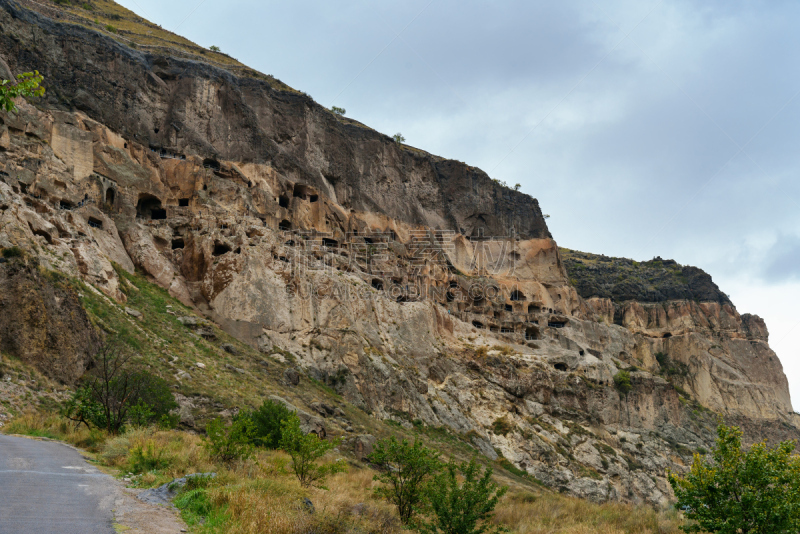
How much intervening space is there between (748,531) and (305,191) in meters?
51.2

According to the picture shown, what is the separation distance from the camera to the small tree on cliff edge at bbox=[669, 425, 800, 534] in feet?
36.5

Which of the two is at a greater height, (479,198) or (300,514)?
(479,198)

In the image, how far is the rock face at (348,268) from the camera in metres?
39.6

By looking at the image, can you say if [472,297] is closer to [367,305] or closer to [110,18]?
[367,305]

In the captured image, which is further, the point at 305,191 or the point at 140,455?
the point at 305,191

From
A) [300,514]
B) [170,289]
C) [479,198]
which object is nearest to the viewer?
[300,514]

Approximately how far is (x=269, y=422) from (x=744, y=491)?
1843 centimetres

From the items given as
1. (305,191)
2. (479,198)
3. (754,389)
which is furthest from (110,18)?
(754,389)

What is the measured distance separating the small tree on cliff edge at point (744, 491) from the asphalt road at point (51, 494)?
11.8 meters

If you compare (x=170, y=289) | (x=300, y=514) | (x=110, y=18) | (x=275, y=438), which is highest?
(x=110, y=18)

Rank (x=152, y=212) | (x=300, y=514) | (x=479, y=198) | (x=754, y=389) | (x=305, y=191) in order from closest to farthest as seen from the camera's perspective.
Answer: (x=300, y=514)
(x=152, y=212)
(x=305, y=191)
(x=754, y=389)
(x=479, y=198)

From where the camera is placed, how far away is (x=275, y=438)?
2372 cm

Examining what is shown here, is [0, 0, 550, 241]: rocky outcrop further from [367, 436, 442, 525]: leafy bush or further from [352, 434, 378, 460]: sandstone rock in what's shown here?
[367, 436, 442, 525]: leafy bush

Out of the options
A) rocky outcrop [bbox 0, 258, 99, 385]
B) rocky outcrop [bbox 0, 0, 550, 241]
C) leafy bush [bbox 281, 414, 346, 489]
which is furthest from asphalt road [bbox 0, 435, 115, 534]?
rocky outcrop [bbox 0, 0, 550, 241]
